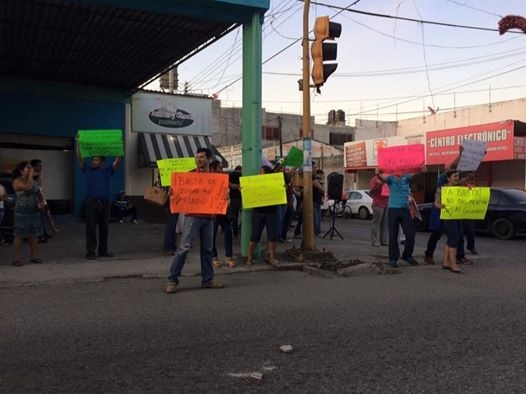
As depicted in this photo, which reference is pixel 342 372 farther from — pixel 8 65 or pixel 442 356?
pixel 8 65

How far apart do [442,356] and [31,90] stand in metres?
16.5

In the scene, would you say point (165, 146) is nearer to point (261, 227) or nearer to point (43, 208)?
point (43, 208)

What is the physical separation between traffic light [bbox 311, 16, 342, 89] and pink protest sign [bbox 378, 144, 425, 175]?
63.2 inches

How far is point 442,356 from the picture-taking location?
179 inches

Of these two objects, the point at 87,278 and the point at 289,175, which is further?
the point at 289,175

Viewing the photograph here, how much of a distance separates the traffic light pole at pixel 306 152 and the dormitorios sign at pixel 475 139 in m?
12.8

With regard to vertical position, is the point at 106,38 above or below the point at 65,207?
above

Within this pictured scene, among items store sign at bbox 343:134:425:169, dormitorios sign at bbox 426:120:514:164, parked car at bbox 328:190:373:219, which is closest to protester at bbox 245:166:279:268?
dormitorios sign at bbox 426:120:514:164

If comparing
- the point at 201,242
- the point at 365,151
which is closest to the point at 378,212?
the point at 201,242

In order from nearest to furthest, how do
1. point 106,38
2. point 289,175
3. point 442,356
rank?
point 442,356 → point 289,175 → point 106,38

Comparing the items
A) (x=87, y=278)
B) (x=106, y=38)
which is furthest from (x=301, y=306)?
(x=106, y=38)

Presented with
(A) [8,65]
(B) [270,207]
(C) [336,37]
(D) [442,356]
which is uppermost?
(A) [8,65]

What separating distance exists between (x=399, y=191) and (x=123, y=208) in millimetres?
11109

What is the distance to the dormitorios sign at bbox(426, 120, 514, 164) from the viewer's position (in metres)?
22.4
